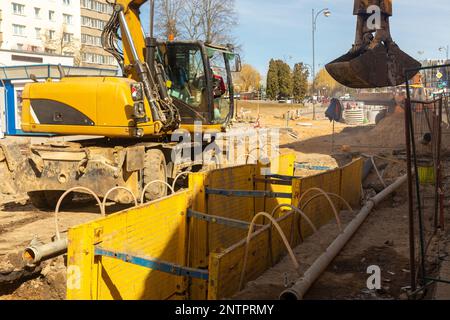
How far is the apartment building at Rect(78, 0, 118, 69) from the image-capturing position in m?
72.4

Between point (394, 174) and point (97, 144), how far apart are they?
717 cm

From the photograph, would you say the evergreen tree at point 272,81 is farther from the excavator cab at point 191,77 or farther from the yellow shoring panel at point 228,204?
the yellow shoring panel at point 228,204

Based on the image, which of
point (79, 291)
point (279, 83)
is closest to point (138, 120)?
point (79, 291)

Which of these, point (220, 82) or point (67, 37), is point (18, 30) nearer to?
point (67, 37)

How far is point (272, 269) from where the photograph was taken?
518cm

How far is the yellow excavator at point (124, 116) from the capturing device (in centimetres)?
830

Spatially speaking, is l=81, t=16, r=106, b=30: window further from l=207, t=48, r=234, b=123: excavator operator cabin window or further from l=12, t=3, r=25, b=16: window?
l=207, t=48, r=234, b=123: excavator operator cabin window

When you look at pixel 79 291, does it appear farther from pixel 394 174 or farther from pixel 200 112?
pixel 394 174

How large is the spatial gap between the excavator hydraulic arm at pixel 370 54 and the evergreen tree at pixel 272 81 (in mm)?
51070

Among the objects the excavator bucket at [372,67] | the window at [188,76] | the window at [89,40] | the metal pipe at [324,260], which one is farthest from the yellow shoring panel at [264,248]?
the window at [89,40]

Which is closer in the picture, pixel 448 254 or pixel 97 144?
pixel 448 254

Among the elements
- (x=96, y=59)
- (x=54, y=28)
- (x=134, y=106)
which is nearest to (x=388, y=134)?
(x=134, y=106)

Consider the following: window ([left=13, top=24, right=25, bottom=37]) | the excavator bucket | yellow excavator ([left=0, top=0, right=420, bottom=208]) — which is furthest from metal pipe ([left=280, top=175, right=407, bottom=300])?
window ([left=13, top=24, right=25, bottom=37])
